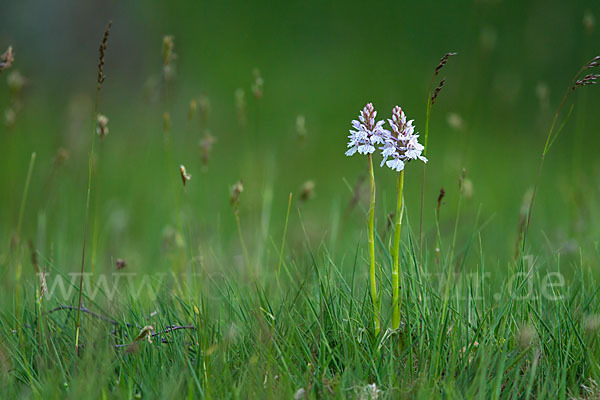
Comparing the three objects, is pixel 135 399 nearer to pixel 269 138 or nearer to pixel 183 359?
pixel 183 359

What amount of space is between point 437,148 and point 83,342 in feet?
18.7

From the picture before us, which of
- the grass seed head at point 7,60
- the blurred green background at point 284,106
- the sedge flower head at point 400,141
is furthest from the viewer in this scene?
the blurred green background at point 284,106

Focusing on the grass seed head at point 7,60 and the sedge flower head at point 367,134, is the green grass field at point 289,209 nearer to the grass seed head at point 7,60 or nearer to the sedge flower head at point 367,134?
the grass seed head at point 7,60

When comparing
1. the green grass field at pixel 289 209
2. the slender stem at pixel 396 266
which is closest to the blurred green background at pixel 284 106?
the green grass field at pixel 289 209

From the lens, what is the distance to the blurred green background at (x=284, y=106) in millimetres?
4359

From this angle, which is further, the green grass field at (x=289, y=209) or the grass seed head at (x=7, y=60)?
the grass seed head at (x=7, y=60)

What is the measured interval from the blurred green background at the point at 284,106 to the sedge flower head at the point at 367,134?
1848mm

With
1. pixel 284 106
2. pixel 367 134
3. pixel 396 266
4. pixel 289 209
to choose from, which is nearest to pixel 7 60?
pixel 289 209

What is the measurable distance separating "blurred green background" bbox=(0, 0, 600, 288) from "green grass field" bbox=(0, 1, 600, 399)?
33 mm

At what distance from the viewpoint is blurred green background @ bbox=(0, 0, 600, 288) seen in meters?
4.36

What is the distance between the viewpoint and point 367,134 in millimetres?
1620

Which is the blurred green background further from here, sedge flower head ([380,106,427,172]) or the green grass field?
sedge flower head ([380,106,427,172])

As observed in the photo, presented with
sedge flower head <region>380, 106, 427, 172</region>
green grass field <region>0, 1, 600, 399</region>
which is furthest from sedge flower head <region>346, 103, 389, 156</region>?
green grass field <region>0, 1, 600, 399</region>

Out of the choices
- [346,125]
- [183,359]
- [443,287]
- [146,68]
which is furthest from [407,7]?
[183,359]
